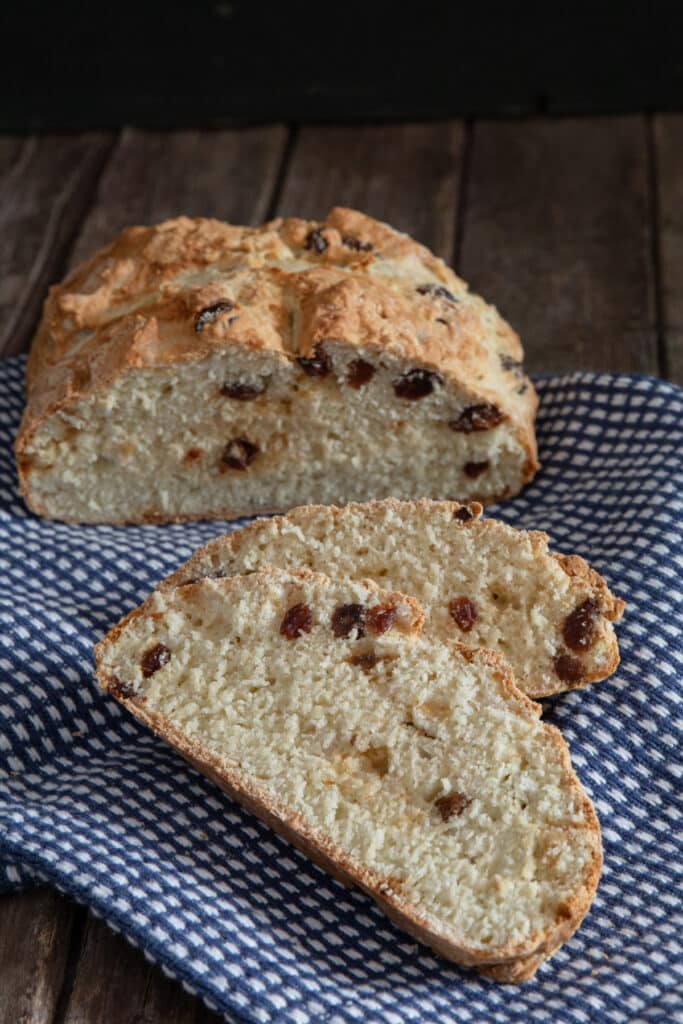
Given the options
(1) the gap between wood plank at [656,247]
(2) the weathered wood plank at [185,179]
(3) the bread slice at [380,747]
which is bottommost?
(2) the weathered wood plank at [185,179]

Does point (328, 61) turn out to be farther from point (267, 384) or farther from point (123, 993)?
point (123, 993)

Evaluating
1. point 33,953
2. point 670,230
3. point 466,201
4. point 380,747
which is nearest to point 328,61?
point 466,201

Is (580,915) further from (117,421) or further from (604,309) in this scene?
(604,309)

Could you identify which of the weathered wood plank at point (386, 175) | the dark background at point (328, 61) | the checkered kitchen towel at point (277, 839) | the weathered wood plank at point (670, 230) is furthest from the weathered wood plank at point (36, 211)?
the weathered wood plank at point (670, 230)

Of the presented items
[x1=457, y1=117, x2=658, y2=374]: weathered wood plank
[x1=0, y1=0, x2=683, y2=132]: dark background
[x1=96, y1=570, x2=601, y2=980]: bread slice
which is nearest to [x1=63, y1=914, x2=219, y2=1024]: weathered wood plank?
[x1=96, y1=570, x2=601, y2=980]: bread slice

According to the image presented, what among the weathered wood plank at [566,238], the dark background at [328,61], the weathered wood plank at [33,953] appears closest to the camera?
the weathered wood plank at [33,953]

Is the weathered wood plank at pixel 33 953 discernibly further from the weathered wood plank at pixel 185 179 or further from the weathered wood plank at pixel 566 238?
the weathered wood plank at pixel 185 179

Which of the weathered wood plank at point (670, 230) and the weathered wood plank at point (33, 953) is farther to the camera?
the weathered wood plank at point (670, 230)

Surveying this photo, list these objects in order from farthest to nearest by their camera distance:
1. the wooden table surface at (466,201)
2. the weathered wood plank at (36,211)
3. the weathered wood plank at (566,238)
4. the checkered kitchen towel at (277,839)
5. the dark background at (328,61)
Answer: the dark background at (328,61) → the weathered wood plank at (36,211) → the wooden table surface at (466,201) → the weathered wood plank at (566,238) → the checkered kitchen towel at (277,839)

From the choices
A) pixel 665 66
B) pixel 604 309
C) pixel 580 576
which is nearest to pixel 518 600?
pixel 580 576
